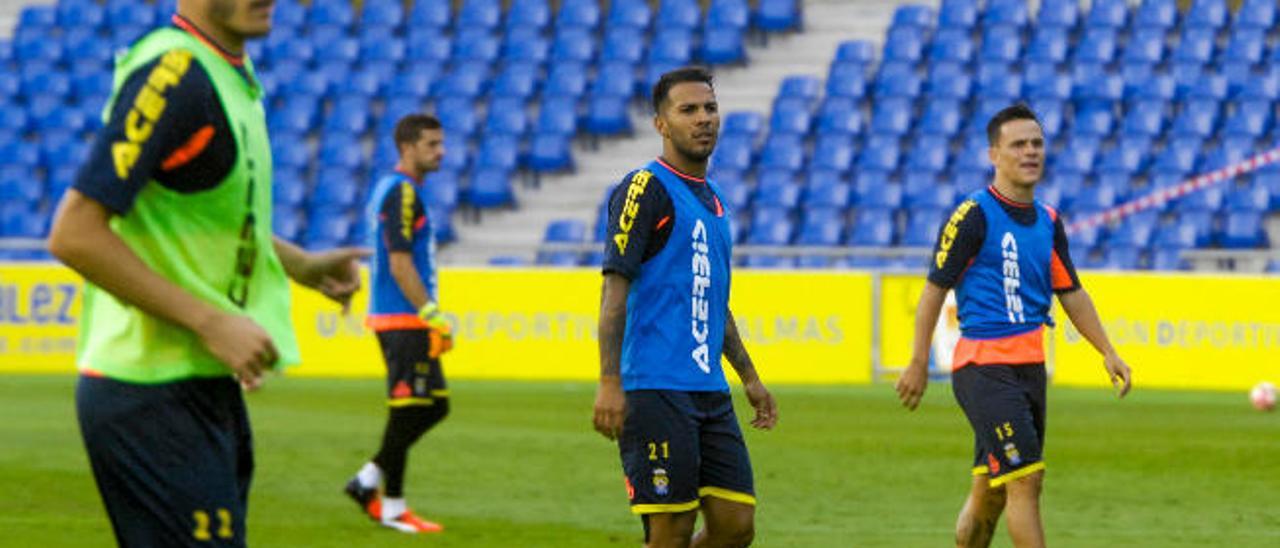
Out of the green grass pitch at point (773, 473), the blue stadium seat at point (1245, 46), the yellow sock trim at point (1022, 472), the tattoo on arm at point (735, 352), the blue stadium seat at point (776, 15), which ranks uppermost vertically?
the blue stadium seat at point (776, 15)

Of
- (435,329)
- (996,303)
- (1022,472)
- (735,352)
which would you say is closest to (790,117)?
(435,329)

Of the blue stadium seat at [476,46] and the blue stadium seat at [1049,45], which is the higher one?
the blue stadium seat at [476,46]

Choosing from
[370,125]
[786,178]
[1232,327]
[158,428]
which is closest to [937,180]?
[786,178]

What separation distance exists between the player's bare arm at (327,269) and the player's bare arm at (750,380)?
2.95 metres

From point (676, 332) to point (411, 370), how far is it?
482 centimetres

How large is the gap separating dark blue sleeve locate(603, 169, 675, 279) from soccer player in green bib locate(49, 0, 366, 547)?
268cm

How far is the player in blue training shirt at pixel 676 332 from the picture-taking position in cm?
741

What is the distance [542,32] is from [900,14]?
214 inches

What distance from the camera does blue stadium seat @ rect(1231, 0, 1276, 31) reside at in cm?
2941

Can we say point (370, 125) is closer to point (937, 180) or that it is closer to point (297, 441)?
point (937, 180)

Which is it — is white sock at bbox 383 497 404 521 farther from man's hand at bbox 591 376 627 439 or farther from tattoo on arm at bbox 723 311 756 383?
man's hand at bbox 591 376 627 439

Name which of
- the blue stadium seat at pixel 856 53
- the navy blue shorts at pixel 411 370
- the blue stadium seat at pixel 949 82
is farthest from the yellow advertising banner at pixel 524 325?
the navy blue shorts at pixel 411 370

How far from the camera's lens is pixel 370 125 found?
105ft

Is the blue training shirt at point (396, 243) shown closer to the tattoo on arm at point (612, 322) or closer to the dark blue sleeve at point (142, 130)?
the tattoo on arm at point (612, 322)
